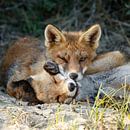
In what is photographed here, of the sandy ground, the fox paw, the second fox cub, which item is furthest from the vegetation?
the sandy ground

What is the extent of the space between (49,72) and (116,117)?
138cm

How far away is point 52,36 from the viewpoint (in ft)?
25.1

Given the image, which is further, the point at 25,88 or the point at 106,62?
the point at 106,62

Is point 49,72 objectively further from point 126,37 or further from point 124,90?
point 126,37

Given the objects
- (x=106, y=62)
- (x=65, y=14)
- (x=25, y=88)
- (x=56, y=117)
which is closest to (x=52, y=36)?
(x=106, y=62)

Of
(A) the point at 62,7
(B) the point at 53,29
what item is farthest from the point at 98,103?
(A) the point at 62,7

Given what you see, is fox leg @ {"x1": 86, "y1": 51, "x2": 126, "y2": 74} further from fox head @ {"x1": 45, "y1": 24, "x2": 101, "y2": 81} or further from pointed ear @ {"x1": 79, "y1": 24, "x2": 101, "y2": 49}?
pointed ear @ {"x1": 79, "y1": 24, "x2": 101, "y2": 49}

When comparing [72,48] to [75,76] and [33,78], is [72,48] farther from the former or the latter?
[33,78]

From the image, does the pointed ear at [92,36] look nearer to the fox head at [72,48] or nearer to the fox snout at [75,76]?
the fox head at [72,48]

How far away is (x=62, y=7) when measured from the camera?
10.7m

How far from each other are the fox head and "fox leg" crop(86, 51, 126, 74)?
97 millimetres

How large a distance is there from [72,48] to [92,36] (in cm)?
46

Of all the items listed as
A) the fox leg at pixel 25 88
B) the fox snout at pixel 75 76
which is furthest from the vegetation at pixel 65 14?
the fox snout at pixel 75 76

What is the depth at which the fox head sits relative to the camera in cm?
725
